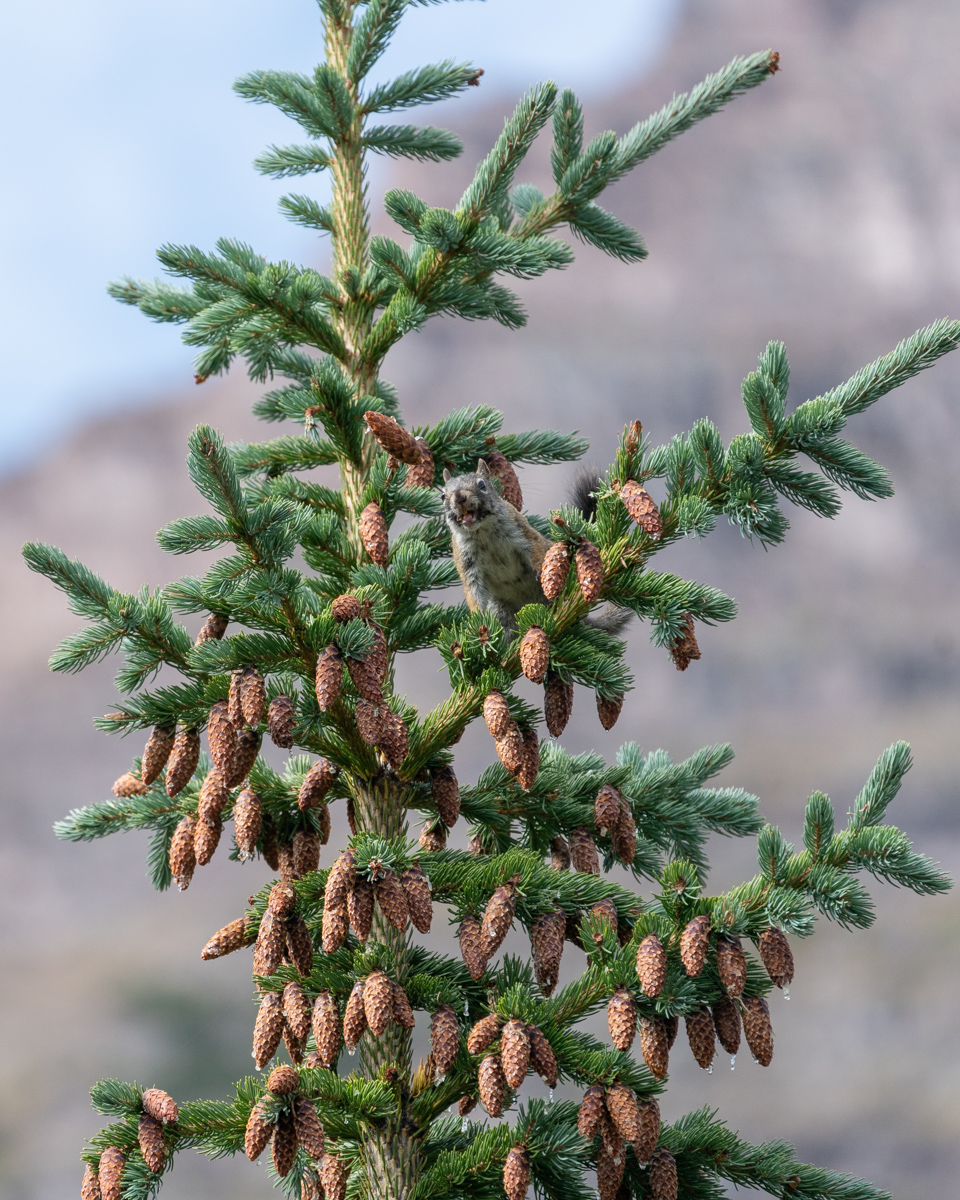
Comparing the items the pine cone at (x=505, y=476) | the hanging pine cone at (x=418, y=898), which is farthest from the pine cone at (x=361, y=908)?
the pine cone at (x=505, y=476)

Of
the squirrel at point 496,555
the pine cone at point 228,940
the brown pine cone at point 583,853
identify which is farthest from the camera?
the squirrel at point 496,555

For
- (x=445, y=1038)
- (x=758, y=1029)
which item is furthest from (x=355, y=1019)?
(x=758, y=1029)

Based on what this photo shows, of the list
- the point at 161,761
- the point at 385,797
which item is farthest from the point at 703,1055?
the point at 161,761

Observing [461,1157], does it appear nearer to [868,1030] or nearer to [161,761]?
[161,761]

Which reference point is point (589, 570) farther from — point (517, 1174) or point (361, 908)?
point (517, 1174)

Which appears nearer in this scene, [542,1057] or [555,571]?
[542,1057]

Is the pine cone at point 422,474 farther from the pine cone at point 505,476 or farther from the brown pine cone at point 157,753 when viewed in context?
the brown pine cone at point 157,753

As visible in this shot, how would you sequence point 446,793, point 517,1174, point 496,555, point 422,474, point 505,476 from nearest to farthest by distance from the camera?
point 517,1174, point 446,793, point 422,474, point 505,476, point 496,555
